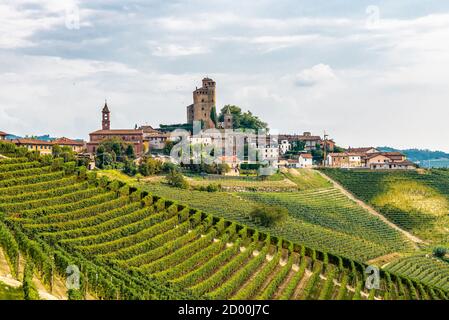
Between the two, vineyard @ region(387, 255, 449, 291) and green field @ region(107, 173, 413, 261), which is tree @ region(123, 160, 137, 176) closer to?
green field @ region(107, 173, 413, 261)

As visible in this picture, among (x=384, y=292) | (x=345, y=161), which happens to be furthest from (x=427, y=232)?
(x=345, y=161)

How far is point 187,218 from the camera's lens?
48.7m

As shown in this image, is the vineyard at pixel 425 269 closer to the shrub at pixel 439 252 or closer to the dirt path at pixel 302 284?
the shrub at pixel 439 252

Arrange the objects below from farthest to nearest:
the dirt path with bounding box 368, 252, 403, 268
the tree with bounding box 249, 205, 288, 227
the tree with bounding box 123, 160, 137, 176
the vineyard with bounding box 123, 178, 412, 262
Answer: the tree with bounding box 123, 160, 137, 176, the tree with bounding box 249, 205, 288, 227, the vineyard with bounding box 123, 178, 412, 262, the dirt path with bounding box 368, 252, 403, 268

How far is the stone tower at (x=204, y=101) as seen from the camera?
474ft

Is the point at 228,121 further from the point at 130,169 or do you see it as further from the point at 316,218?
the point at 316,218

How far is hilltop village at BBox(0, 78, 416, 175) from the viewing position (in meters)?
109

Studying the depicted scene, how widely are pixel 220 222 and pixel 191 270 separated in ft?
34.3

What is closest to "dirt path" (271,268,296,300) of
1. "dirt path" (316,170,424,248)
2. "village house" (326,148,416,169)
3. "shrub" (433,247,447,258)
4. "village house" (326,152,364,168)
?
"shrub" (433,247,447,258)

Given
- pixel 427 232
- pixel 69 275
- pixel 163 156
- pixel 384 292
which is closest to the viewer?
pixel 69 275

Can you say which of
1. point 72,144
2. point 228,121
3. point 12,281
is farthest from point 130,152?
point 12,281

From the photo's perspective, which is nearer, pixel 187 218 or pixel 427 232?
pixel 187 218
